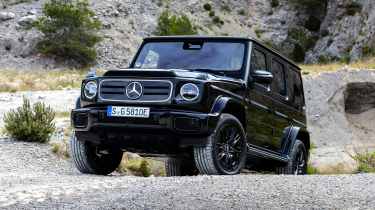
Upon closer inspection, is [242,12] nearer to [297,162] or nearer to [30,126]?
[30,126]

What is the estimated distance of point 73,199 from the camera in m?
6.52

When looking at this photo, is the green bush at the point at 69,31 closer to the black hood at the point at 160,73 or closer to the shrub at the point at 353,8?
the shrub at the point at 353,8

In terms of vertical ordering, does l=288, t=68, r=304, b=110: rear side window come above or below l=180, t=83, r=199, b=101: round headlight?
below

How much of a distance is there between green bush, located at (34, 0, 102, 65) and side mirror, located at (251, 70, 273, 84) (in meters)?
48.7

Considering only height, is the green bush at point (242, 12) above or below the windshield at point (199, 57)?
above

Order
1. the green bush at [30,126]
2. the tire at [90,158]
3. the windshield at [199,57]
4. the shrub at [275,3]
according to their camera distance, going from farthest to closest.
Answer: the shrub at [275,3] < the green bush at [30,126] < the windshield at [199,57] < the tire at [90,158]

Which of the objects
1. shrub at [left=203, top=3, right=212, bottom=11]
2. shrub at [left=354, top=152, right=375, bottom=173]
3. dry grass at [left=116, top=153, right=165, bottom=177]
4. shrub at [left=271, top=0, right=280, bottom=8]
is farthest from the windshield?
shrub at [left=271, top=0, right=280, bottom=8]

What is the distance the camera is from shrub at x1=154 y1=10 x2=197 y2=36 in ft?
195

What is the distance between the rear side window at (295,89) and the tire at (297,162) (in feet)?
2.55

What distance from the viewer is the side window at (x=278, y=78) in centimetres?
1088

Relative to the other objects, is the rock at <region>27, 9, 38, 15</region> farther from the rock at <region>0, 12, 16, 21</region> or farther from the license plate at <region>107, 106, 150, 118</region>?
the license plate at <region>107, 106, 150, 118</region>

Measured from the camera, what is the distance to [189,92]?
327 inches

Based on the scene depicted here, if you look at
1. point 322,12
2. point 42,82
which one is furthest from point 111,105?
point 322,12

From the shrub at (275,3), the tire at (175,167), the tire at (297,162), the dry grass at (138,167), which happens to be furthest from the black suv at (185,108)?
the shrub at (275,3)
